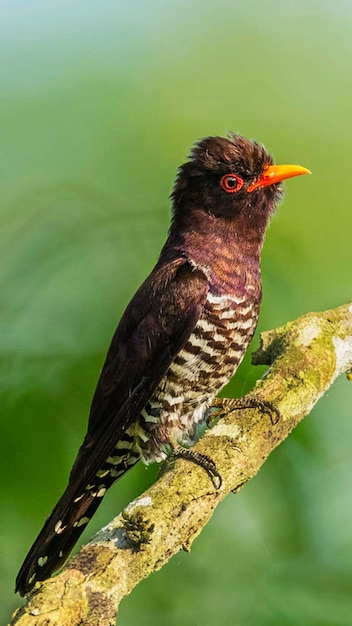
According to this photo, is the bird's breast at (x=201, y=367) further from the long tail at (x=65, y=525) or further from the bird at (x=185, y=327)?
the long tail at (x=65, y=525)

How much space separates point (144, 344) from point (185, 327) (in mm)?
162

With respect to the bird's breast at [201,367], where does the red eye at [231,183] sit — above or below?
above

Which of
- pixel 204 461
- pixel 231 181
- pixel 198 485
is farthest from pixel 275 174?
pixel 198 485

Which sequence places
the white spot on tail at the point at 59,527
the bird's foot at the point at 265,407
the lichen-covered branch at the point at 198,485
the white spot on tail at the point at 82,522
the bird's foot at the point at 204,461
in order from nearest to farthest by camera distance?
the lichen-covered branch at the point at 198,485
the bird's foot at the point at 204,461
the white spot on tail at the point at 59,527
the bird's foot at the point at 265,407
the white spot on tail at the point at 82,522

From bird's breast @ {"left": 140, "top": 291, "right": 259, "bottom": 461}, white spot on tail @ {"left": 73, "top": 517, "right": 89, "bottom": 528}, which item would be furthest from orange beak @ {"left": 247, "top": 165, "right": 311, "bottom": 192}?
white spot on tail @ {"left": 73, "top": 517, "right": 89, "bottom": 528}

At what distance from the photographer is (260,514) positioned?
2.74 m

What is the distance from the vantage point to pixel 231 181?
10.3ft

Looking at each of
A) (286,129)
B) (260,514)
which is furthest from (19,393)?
(286,129)

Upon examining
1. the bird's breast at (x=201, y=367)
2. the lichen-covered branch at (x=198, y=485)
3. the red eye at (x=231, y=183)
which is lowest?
the lichen-covered branch at (x=198, y=485)

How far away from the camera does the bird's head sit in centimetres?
308

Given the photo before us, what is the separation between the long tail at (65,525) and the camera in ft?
8.34

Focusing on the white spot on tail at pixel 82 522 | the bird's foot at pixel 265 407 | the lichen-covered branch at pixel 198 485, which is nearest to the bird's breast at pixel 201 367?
the lichen-covered branch at pixel 198 485

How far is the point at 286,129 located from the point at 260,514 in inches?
54.4

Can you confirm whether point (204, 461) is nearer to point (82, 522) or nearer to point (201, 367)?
point (201, 367)
